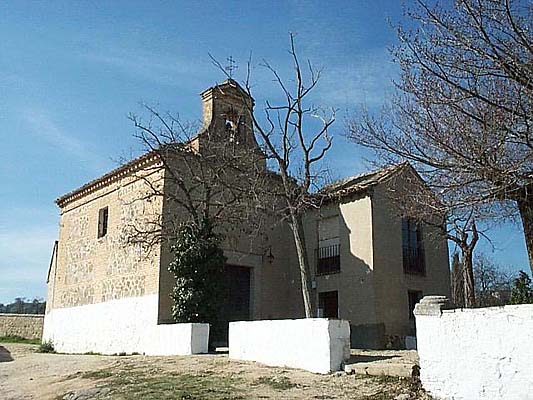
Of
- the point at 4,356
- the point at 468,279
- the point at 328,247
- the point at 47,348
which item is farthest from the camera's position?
the point at 47,348

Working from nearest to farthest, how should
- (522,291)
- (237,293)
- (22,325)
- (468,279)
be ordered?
(522,291) < (468,279) < (237,293) < (22,325)

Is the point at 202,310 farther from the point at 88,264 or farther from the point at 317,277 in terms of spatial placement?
→ the point at 88,264

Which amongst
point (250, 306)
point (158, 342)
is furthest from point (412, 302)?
point (158, 342)

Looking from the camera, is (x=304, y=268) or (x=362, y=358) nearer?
(x=362, y=358)

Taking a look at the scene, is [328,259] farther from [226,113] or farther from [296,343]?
[296,343]

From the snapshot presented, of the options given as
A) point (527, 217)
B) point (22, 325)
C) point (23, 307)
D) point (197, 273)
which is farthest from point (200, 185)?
point (23, 307)

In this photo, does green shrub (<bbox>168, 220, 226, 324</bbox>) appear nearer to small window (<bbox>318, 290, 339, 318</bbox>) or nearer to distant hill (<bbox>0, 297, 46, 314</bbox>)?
small window (<bbox>318, 290, 339, 318</bbox>)

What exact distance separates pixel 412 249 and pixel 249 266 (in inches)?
229

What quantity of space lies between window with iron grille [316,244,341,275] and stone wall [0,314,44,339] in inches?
710

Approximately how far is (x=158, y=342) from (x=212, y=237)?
3331 millimetres

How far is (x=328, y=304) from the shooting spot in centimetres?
2100

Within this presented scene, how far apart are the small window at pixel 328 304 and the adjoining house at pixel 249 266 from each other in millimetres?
40

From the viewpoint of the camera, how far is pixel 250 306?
2100cm

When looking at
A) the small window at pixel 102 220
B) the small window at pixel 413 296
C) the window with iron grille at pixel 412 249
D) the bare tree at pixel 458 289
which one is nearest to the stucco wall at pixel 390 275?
the small window at pixel 413 296
